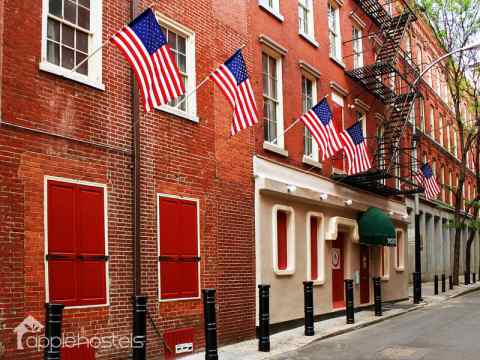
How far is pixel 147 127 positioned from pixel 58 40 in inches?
88.9

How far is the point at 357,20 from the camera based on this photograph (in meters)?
22.4

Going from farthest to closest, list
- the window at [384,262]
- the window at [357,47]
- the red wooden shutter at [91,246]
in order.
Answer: the window at [384,262]
the window at [357,47]
the red wooden shutter at [91,246]

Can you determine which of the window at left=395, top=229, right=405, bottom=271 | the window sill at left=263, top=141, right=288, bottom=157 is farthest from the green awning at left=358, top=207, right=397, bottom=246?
the window sill at left=263, top=141, right=288, bottom=157

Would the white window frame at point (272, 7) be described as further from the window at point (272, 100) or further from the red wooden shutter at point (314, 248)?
the red wooden shutter at point (314, 248)

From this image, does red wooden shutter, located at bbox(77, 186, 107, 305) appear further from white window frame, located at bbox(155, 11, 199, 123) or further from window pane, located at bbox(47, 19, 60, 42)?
white window frame, located at bbox(155, 11, 199, 123)

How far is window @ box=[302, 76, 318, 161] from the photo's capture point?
1803 centimetres

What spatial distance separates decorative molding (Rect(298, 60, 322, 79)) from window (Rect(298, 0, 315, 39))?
3.03 feet

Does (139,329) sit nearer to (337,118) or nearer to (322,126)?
(322,126)

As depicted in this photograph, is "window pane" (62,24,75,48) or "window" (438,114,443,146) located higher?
"window" (438,114,443,146)

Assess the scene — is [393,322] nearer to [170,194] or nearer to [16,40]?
[170,194]

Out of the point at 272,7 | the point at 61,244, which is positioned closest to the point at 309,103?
the point at 272,7

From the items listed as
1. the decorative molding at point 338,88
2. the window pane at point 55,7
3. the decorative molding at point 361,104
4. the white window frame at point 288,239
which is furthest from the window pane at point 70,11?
the decorative molding at point 361,104

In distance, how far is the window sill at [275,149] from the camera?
15.4 metres

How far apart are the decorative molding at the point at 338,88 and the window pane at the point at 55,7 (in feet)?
36.8
